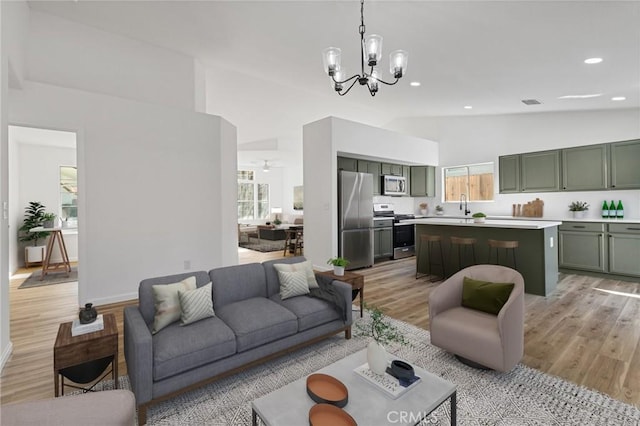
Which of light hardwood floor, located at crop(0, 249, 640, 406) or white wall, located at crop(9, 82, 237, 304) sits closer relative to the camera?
light hardwood floor, located at crop(0, 249, 640, 406)

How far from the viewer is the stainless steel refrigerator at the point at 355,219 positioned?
572cm

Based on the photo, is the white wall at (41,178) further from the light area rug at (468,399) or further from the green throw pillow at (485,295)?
the green throw pillow at (485,295)

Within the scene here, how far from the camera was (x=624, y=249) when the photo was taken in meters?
4.96

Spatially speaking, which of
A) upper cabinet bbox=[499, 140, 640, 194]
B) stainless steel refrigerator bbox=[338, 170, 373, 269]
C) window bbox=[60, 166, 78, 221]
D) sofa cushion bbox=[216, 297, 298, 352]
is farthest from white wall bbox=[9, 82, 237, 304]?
upper cabinet bbox=[499, 140, 640, 194]

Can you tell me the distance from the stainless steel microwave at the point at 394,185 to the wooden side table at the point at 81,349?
5981 millimetres

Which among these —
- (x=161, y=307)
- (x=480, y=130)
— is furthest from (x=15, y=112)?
(x=480, y=130)

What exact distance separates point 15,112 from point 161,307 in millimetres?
3189

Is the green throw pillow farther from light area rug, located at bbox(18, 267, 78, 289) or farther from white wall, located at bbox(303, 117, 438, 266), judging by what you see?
light area rug, located at bbox(18, 267, 78, 289)

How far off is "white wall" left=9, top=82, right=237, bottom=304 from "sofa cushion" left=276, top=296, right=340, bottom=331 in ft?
8.65

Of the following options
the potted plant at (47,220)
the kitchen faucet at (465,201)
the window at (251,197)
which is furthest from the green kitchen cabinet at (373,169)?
the potted plant at (47,220)

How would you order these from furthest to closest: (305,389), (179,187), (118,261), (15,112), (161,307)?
1. (179,187)
2. (118,261)
3. (15,112)
4. (161,307)
5. (305,389)

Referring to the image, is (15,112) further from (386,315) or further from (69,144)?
(386,315)

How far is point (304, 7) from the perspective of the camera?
10.3 feet

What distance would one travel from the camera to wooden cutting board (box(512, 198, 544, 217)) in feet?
20.2
